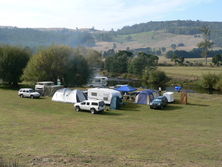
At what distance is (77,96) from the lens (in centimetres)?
3284

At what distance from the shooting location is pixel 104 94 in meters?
32.0

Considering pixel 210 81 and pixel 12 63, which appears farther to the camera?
pixel 210 81

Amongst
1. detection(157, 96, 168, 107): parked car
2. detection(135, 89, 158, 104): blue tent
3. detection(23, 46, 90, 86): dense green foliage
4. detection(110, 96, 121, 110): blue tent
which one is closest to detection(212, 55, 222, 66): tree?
detection(23, 46, 90, 86): dense green foliage

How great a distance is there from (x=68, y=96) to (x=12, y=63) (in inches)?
810

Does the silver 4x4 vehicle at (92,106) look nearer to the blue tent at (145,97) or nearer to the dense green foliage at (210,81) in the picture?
the blue tent at (145,97)

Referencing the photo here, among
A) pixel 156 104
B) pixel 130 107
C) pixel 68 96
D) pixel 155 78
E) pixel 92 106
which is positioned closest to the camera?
pixel 92 106

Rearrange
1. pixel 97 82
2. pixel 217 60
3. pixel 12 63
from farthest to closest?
pixel 217 60
pixel 97 82
pixel 12 63

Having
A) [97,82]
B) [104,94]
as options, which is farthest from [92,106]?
[97,82]

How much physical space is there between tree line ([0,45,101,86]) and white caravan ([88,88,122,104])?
16.6 m

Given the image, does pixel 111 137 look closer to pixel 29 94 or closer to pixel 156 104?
pixel 156 104

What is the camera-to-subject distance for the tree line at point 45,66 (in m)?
47.4

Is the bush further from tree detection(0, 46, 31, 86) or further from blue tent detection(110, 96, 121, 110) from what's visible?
blue tent detection(110, 96, 121, 110)

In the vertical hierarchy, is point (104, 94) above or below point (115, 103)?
above

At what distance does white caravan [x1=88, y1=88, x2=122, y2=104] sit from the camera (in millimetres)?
31344
